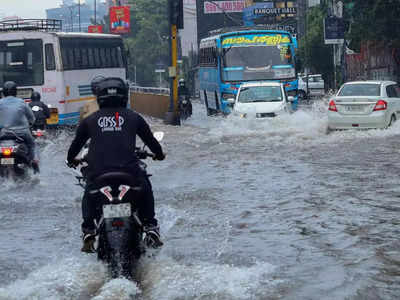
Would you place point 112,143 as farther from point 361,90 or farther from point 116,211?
point 361,90

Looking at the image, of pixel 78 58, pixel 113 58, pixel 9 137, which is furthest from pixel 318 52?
pixel 9 137

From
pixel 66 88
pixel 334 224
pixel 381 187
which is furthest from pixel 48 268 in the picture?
pixel 66 88

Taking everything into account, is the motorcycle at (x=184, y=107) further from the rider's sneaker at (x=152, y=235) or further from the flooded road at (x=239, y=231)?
the rider's sneaker at (x=152, y=235)

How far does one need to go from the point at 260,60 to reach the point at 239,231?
23.3m

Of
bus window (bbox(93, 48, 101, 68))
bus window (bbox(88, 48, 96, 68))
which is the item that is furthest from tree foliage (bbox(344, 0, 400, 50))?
bus window (bbox(88, 48, 96, 68))

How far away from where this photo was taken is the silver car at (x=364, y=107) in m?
22.8

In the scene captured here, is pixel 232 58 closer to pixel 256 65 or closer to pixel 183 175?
pixel 256 65

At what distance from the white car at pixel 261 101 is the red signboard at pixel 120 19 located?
86.2 m

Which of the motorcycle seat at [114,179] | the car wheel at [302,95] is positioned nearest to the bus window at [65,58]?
the motorcycle seat at [114,179]

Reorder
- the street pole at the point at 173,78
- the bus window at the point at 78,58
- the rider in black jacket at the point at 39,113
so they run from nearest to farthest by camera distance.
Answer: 1. the rider in black jacket at the point at 39,113
2. the bus window at the point at 78,58
3. the street pole at the point at 173,78

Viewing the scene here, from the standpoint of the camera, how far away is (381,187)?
13.7 meters

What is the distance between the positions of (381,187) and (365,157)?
4.64 m

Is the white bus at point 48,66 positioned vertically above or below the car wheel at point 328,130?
above

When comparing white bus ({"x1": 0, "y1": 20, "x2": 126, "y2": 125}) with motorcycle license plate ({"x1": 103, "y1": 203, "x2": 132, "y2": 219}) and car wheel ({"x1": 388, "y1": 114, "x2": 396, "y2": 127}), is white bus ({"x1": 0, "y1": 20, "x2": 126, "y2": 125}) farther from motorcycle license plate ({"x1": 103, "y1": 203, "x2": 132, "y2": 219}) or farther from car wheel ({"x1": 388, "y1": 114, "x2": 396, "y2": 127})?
motorcycle license plate ({"x1": 103, "y1": 203, "x2": 132, "y2": 219})
